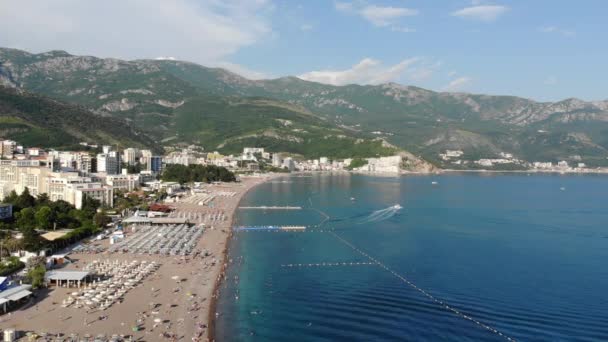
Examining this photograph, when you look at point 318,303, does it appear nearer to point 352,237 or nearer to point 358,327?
point 358,327

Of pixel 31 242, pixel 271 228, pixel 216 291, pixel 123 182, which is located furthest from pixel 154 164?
pixel 216 291

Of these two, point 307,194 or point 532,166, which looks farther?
point 532,166

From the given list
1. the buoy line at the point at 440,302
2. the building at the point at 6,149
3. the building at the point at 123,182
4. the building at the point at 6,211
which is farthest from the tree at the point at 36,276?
the building at the point at 6,149

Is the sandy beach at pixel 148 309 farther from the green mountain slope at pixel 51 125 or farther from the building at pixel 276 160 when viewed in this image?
the building at pixel 276 160

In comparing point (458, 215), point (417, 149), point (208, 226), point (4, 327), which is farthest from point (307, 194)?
point (417, 149)

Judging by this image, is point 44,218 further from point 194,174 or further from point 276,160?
point 276,160

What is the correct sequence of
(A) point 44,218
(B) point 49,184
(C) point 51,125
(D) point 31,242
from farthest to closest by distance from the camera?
(C) point 51,125 < (B) point 49,184 < (A) point 44,218 < (D) point 31,242

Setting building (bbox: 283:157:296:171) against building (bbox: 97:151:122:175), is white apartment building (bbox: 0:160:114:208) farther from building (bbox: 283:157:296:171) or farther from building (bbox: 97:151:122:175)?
building (bbox: 283:157:296:171)
